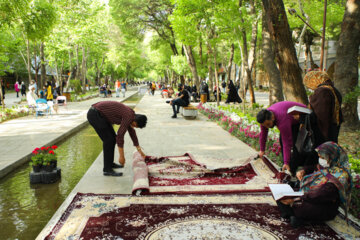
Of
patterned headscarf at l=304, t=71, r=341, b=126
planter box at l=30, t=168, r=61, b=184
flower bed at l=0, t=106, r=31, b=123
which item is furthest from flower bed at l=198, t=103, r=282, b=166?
flower bed at l=0, t=106, r=31, b=123

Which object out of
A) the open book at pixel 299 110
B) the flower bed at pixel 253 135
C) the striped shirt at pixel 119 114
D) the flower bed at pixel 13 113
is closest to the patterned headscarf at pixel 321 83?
the open book at pixel 299 110

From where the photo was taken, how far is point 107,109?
531 centimetres

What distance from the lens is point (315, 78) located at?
4352 mm

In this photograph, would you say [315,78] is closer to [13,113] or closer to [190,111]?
[190,111]

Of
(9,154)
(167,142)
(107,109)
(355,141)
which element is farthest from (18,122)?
(355,141)

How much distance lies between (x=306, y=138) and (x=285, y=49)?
12.9ft

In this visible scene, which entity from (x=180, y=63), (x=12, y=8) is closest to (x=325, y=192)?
(x=12, y=8)

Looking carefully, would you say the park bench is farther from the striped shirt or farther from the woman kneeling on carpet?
the woman kneeling on carpet

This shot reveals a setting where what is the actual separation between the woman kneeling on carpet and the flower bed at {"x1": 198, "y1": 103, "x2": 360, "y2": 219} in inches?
22.1

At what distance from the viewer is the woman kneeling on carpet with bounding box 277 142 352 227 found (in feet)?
11.2

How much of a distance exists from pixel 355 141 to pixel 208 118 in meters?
7.36

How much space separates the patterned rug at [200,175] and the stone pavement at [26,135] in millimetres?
2873

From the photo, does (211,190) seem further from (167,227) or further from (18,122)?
(18,122)

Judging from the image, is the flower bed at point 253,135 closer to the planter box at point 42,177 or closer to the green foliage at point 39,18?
the planter box at point 42,177
